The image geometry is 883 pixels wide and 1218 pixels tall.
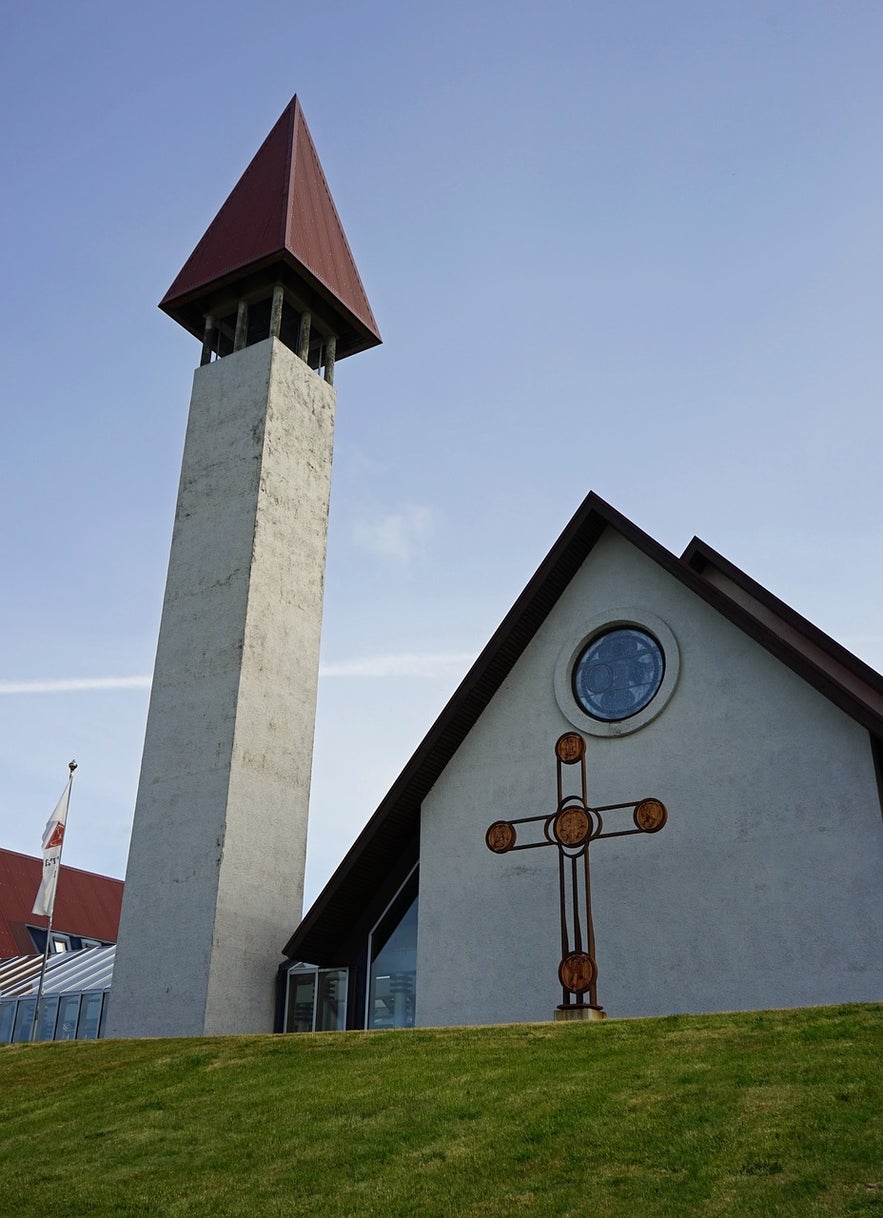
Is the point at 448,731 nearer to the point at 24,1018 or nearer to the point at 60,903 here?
the point at 24,1018

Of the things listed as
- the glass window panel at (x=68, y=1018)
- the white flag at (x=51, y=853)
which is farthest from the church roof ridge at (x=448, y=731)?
the glass window panel at (x=68, y=1018)

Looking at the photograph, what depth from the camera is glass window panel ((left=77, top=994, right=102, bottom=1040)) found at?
2609 cm

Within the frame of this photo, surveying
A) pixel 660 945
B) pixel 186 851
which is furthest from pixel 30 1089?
pixel 660 945

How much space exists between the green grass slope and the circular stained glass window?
6.71 metres

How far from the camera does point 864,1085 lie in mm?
10008

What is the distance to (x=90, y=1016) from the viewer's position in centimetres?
2639

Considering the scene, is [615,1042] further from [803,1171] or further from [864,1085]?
[803,1171]

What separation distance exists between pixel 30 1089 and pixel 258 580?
11388 millimetres

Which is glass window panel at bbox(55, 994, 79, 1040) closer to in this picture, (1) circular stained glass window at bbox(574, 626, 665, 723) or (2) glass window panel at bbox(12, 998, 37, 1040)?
(2) glass window panel at bbox(12, 998, 37, 1040)

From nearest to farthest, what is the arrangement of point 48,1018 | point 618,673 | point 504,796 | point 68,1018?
1. point 618,673
2. point 504,796
3. point 68,1018
4. point 48,1018

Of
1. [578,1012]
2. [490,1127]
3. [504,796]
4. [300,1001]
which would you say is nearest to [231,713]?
[300,1001]

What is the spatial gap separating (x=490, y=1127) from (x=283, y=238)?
2198 cm

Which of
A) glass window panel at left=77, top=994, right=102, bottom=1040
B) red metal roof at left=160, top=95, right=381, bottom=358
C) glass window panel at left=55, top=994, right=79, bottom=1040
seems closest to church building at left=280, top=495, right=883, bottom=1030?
glass window panel at left=77, top=994, right=102, bottom=1040

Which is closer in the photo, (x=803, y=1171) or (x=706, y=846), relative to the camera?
(x=803, y=1171)
